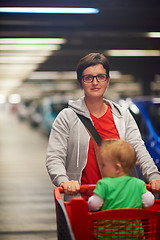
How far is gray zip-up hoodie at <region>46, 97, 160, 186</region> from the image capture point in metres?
3.06

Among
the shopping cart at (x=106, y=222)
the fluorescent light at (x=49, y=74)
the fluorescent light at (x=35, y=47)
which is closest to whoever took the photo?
the shopping cart at (x=106, y=222)

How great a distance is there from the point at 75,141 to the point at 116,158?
67 centimetres

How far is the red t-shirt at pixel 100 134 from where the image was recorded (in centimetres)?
307

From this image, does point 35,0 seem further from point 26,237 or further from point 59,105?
point 59,105

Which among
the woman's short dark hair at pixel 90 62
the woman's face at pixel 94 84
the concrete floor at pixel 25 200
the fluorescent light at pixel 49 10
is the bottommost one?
the concrete floor at pixel 25 200

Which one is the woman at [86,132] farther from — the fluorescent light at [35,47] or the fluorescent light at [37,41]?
the fluorescent light at [35,47]

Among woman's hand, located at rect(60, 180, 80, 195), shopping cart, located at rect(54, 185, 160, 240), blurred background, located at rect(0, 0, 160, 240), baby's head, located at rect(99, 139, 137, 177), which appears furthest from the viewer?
blurred background, located at rect(0, 0, 160, 240)

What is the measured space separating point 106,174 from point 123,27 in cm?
514

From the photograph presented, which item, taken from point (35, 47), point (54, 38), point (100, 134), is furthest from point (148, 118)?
point (100, 134)

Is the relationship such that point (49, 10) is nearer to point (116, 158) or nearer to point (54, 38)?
point (54, 38)

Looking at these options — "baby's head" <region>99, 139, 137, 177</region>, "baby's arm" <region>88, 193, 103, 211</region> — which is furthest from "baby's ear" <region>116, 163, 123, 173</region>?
"baby's arm" <region>88, 193, 103, 211</region>

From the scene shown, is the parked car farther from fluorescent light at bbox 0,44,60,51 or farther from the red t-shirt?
the red t-shirt

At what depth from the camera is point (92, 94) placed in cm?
307

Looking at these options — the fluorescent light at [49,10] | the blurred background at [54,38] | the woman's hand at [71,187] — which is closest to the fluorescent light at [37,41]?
the blurred background at [54,38]
